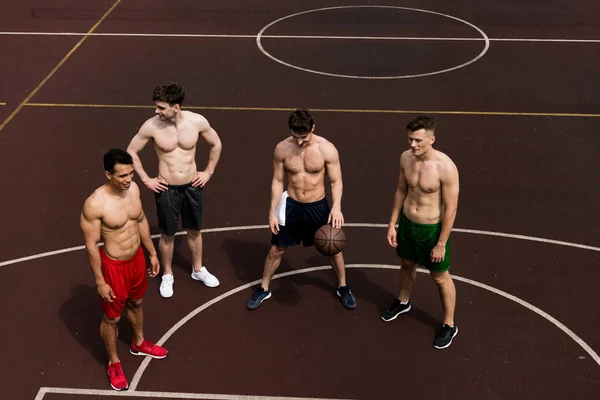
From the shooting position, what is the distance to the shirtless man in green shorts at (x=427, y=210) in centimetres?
710

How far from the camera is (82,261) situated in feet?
30.9

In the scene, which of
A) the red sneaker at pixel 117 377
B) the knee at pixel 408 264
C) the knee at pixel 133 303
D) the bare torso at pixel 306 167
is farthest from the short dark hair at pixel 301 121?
the red sneaker at pixel 117 377

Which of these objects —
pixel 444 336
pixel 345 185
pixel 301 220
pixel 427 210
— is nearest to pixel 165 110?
pixel 301 220

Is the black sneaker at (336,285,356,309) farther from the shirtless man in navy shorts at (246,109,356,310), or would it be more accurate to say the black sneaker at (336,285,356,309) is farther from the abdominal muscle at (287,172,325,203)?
the abdominal muscle at (287,172,325,203)

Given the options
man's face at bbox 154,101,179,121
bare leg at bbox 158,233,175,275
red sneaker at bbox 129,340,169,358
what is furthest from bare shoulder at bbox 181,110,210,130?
red sneaker at bbox 129,340,169,358

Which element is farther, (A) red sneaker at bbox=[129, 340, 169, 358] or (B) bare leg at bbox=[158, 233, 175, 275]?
(B) bare leg at bbox=[158, 233, 175, 275]

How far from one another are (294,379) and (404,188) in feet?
7.62

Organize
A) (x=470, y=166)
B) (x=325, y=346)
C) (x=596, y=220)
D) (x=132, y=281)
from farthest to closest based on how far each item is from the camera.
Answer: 1. (x=470, y=166)
2. (x=596, y=220)
3. (x=325, y=346)
4. (x=132, y=281)

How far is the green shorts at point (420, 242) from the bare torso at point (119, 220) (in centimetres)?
280

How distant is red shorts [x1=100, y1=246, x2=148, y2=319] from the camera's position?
22.9 ft

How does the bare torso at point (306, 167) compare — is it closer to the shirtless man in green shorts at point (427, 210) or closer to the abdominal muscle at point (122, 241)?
the shirtless man in green shorts at point (427, 210)

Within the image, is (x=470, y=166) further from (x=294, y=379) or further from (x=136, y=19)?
(x=136, y=19)

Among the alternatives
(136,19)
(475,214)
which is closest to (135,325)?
(475,214)

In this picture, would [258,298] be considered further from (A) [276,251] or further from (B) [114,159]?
(B) [114,159]
